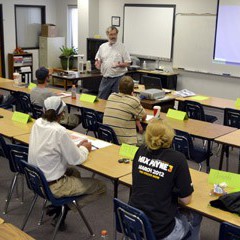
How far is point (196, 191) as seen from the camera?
2645 millimetres

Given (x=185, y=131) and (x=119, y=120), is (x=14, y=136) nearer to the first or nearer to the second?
(x=119, y=120)

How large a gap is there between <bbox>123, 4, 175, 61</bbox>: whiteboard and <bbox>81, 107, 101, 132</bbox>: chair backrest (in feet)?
14.7

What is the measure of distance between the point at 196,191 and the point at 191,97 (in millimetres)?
3492

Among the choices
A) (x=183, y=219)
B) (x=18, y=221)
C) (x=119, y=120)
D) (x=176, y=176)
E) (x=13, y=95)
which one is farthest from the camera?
(x=13, y=95)

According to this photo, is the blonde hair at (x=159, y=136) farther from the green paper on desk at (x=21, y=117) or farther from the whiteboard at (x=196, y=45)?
the whiteboard at (x=196, y=45)

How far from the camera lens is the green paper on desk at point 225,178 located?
2.72 meters

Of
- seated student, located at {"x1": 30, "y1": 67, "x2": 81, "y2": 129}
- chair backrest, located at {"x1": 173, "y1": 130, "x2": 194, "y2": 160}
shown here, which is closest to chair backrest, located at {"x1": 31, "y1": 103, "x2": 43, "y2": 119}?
seated student, located at {"x1": 30, "y1": 67, "x2": 81, "y2": 129}

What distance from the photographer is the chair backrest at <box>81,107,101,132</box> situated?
482 cm

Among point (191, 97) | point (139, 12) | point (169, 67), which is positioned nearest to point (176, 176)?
point (191, 97)

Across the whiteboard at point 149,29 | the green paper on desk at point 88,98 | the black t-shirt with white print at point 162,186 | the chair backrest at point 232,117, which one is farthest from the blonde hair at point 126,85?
the whiteboard at point 149,29

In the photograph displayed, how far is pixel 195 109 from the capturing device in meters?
5.41

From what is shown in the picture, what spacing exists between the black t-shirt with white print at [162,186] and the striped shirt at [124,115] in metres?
1.72

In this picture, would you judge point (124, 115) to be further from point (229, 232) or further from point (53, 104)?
point (229, 232)

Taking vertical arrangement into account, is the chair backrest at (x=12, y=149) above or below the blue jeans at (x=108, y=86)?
below
